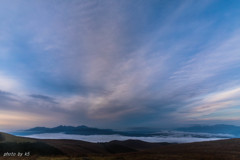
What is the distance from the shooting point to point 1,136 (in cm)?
8975

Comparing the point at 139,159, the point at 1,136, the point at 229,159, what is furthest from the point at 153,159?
the point at 1,136

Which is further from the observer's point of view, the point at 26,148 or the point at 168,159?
the point at 26,148

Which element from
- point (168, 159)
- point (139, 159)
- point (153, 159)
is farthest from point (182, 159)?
point (139, 159)

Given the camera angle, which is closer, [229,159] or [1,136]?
[229,159]

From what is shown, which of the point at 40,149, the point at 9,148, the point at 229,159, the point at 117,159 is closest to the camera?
the point at 229,159

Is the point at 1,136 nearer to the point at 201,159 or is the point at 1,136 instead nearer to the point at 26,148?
the point at 26,148

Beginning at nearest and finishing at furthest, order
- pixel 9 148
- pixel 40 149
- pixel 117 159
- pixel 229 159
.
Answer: pixel 229 159 < pixel 117 159 < pixel 9 148 < pixel 40 149

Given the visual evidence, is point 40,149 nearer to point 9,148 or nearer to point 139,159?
A: point 9,148

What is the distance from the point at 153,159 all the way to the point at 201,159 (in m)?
10.0

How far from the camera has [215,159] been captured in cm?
3125

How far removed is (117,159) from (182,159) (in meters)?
14.2

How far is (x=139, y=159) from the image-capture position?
107 feet

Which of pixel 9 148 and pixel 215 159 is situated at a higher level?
pixel 215 159

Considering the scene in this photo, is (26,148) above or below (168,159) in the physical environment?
below
